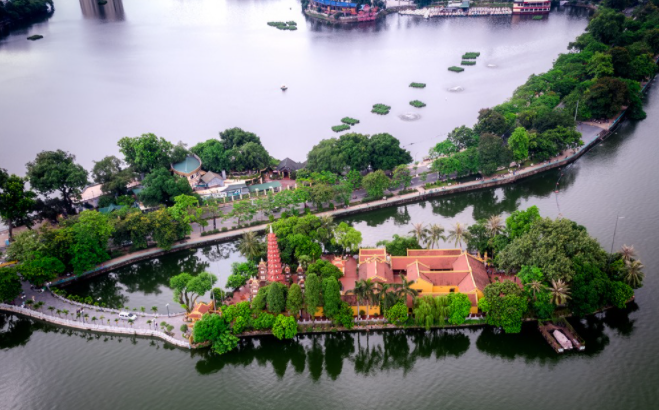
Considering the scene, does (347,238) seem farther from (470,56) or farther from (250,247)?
(470,56)

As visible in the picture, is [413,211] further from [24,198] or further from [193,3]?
[193,3]

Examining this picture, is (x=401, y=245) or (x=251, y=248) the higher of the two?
(x=251, y=248)

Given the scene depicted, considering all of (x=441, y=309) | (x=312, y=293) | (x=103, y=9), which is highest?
(x=103, y=9)

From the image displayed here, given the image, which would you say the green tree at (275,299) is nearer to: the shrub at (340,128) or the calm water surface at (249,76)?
the calm water surface at (249,76)

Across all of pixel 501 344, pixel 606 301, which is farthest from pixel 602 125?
pixel 501 344

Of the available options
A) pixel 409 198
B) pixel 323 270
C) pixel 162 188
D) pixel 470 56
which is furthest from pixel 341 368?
pixel 470 56

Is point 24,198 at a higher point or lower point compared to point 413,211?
higher

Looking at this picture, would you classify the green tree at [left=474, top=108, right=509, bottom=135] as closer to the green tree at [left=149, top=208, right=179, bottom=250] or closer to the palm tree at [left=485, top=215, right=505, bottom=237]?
the palm tree at [left=485, top=215, right=505, bottom=237]

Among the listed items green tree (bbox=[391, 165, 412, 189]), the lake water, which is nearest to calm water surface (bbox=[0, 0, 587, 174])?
green tree (bbox=[391, 165, 412, 189])
